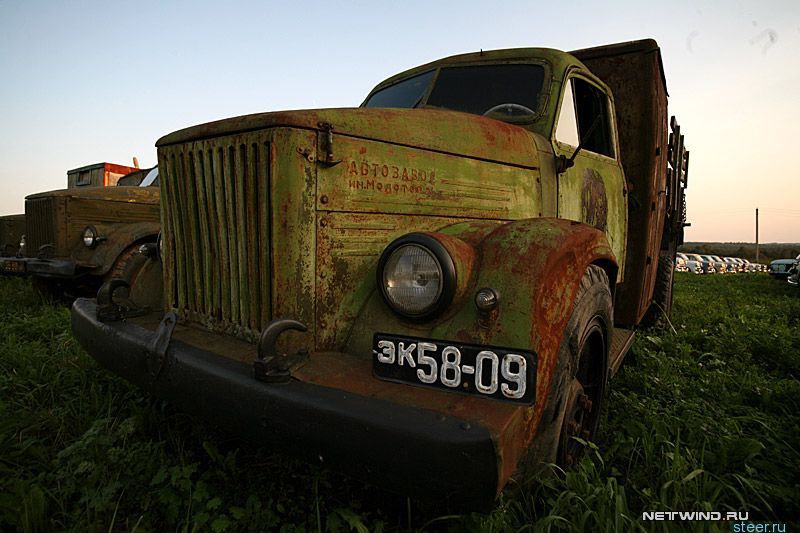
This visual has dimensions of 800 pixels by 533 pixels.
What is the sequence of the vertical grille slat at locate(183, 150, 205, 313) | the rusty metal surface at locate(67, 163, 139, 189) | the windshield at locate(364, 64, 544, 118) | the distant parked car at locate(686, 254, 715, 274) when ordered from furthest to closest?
the distant parked car at locate(686, 254, 715, 274)
the rusty metal surface at locate(67, 163, 139, 189)
the windshield at locate(364, 64, 544, 118)
the vertical grille slat at locate(183, 150, 205, 313)

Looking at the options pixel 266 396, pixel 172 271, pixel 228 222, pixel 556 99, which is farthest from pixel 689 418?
pixel 172 271

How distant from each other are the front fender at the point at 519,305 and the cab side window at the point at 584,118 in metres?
1.20

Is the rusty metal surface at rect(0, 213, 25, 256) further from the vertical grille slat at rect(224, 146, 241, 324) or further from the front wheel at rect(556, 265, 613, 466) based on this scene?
the front wheel at rect(556, 265, 613, 466)

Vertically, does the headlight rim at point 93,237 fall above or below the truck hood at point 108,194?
below

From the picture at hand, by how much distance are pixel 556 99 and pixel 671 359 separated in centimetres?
241

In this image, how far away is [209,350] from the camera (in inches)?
72.1

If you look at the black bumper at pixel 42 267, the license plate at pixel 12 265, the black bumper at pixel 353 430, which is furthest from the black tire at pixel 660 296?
the license plate at pixel 12 265

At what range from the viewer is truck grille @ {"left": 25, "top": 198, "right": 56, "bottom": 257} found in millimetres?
5363

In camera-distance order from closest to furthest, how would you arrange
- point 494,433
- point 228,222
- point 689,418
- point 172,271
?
point 494,433 < point 228,222 < point 172,271 < point 689,418

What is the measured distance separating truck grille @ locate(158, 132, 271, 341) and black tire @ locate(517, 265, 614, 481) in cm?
108

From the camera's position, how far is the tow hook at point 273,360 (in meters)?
1.54

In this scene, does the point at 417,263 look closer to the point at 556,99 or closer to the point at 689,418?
the point at 556,99

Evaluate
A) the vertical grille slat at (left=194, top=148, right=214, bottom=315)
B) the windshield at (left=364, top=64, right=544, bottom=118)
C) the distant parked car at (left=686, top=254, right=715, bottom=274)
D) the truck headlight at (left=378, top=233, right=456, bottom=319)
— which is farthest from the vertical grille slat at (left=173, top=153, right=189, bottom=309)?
the distant parked car at (left=686, top=254, right=715, bottom=274)

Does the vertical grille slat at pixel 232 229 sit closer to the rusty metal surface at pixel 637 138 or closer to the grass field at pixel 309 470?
the grass field at pixel 309 470
